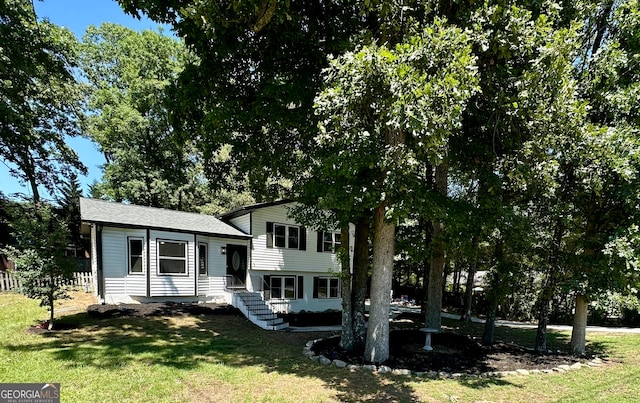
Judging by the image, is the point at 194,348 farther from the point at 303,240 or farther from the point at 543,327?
the point at 303,240

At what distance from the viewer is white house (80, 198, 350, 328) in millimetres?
12766

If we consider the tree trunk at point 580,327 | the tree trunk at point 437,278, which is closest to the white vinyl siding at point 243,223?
the tree trunk at point 437,278

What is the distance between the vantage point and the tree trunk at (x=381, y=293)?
25.4ft

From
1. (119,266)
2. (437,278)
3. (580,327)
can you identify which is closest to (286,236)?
(119,266)

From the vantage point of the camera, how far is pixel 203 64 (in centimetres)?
787

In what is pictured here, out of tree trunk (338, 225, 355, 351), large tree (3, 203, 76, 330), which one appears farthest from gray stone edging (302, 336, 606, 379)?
large tree (3, 203, 76, 330)

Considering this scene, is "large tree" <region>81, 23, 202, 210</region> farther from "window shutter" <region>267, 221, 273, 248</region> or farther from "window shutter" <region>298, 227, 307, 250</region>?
"window shutter" <region>298, 227, 307, 250</region>

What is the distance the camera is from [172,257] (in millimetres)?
14031

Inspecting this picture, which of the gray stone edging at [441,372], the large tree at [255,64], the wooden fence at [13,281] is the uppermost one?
the large tree at [255,64]

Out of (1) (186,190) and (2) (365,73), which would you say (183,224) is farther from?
(2) (365,73)

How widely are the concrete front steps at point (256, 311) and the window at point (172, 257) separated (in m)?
2.55

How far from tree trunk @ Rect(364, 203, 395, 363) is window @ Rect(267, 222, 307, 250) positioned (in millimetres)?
9869

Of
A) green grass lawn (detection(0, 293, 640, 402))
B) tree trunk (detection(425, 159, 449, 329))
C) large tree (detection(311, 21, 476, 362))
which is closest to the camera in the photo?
large tree (detection(311, 21, 476, 362))

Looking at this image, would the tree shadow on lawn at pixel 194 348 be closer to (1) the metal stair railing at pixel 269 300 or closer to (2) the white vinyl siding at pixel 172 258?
(2) the white vinyl siding at pixel 172 258
